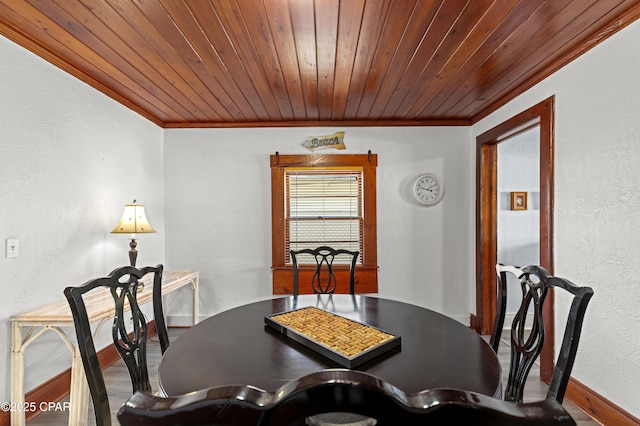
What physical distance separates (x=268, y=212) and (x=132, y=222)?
4.89 ft

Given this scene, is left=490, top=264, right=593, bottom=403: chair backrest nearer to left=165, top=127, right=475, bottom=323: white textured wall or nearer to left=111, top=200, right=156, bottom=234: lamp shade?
left=165, top=127, right=475, bottom=323: white textured wall

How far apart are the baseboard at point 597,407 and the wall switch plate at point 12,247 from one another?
370 cm

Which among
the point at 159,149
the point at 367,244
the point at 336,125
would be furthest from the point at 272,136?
the point at 367,244

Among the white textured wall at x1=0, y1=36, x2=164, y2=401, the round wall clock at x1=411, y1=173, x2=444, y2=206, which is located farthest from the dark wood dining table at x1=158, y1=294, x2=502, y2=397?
the round wall clock at x1=411, y1=173, x2=444, y2=206

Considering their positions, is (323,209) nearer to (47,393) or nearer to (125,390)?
(125,390)

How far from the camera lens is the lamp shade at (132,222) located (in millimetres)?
2910

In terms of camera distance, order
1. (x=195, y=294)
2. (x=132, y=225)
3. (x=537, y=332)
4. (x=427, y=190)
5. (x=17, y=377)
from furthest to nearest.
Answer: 1. (x=427, y=190)
2. (x=195, y=294)
3. (x=132, y=225)
4. (x=17, y=377)
5. (x=537, y=332)

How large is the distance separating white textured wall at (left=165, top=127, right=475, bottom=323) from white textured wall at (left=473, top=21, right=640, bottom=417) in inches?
58.7

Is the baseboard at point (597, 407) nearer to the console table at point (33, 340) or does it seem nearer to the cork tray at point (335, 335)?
the cork tray at point (335, 335)

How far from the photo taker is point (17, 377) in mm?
2021

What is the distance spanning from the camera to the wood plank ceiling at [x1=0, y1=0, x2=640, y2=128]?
1.83m

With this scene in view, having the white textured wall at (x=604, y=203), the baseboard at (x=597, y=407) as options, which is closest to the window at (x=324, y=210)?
the white textured wall at (x=604, y=203)

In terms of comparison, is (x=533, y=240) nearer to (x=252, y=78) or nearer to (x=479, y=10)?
(x=479, y=10)

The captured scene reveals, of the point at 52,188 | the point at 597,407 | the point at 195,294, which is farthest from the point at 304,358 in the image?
the point at 195,294
